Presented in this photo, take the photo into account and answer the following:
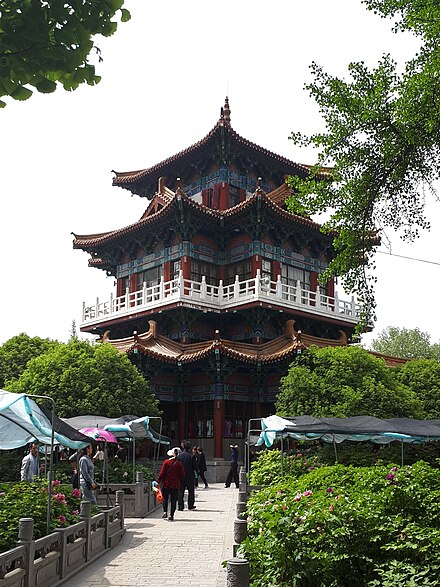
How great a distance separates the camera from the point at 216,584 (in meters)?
9.41

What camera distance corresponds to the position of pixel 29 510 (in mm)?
9938

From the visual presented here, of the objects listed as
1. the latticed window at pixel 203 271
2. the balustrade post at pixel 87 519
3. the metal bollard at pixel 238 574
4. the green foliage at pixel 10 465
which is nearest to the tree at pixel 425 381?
the latticed window at pixel 203 271

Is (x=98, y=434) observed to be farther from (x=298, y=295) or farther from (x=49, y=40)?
(x=298, y=295)

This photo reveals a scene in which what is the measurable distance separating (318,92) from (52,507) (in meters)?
9.84

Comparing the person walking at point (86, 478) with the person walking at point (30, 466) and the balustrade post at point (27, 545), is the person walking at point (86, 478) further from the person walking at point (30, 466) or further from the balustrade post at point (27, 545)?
the balustrade post at point (27, 545)

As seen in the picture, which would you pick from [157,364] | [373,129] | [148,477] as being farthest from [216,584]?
[157,364]

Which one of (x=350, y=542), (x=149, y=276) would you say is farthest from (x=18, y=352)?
(x=350, y=542)

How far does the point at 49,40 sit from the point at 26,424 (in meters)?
8.34

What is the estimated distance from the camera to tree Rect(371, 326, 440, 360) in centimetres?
5728

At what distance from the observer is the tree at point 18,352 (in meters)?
32.7

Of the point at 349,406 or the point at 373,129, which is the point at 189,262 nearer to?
the point at 349,406

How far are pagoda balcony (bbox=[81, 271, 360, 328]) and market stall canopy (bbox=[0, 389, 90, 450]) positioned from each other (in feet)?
58.8

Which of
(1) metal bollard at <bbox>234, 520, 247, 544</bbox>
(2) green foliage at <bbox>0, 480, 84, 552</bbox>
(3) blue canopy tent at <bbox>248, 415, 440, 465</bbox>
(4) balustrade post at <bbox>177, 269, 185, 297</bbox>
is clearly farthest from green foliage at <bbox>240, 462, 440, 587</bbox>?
(4) balustrade post at <bbox>177, 269, 185, 297</bbox>

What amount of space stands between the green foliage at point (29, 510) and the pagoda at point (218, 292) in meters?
18.1
